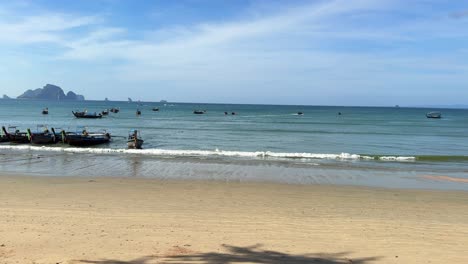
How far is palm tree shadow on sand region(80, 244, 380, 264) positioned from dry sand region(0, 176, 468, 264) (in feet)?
0.05

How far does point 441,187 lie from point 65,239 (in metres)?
12.9

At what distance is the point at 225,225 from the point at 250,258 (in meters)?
2.06

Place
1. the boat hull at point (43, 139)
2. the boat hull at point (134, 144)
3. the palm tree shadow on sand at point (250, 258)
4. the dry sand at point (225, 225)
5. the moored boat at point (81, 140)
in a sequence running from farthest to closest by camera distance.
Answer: the boat hull at point (43, 139) < the moored boat at point (81, 140) < the boat hull at point (134, 144) < the dry sand at point (225, 225) < the palm tree shadow on sand at point (250, 258)

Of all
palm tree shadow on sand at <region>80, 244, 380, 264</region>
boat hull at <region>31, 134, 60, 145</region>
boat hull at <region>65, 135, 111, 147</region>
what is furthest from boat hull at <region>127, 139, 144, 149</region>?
palm tree shadow on sand at <region>80, 244, 380, 264</region>

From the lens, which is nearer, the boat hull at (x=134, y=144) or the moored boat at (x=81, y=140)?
the boat hull at (x=134, y=144)

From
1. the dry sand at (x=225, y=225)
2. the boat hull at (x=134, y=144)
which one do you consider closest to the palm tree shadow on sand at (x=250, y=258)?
the dry sand at (x=225, y=225)

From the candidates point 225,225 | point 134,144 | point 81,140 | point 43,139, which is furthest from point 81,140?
point 225,225

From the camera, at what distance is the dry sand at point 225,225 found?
6.67 meters

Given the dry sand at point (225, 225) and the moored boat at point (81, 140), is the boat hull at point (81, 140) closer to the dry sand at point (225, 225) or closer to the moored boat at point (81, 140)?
the moored boat at point (81, 140)

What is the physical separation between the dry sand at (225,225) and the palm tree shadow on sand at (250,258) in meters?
0.02

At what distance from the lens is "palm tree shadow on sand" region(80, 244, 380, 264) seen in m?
6.25

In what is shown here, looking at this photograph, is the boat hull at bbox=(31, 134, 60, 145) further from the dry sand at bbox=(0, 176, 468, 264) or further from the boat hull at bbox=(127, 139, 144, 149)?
the dry sand at bbox=(0, 176, 468, 264)

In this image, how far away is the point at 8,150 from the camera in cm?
2591

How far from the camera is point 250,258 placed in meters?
6.51
